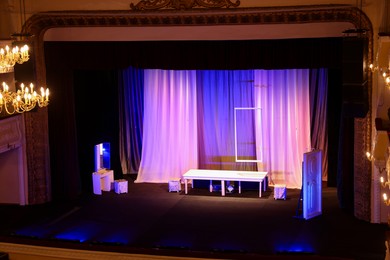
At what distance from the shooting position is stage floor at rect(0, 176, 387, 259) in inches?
413

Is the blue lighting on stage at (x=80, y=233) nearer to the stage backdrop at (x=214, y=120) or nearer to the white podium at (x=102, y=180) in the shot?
the white podium at (x=102, y=180)

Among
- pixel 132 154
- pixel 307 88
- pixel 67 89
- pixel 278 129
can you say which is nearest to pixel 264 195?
pixel 278 129

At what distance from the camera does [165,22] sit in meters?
12.0

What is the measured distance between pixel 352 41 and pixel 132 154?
255 inches

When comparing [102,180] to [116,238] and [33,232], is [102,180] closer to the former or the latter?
[33,232]

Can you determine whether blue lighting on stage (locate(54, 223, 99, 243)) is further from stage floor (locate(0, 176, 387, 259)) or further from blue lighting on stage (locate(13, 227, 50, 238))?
blue lighting on stage (locate(13, 227, 50, 238))

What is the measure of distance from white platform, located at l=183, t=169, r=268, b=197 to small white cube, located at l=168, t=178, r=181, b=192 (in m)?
0.22

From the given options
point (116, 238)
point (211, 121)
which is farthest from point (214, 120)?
point (116, 238)

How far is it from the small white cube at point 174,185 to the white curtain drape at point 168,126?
75 cm

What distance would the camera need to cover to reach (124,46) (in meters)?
12.7

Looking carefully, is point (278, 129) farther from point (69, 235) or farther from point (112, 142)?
point (69, 235)

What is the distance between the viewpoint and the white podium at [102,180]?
1384 centimetres

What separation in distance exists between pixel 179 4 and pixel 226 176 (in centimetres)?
372

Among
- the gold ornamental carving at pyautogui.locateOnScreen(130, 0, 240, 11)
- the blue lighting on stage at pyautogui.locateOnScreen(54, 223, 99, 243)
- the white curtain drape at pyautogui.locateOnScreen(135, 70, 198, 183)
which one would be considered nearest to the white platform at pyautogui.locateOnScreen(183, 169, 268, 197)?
the white curtain drape at pyautogui.locateOnScreen(135, 70, 198, 183)
